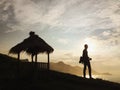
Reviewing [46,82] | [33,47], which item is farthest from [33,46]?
[46,82]

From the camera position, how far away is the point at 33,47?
1912 centimetres

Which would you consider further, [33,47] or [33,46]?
[33,47]

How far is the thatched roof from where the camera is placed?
63.0 ft

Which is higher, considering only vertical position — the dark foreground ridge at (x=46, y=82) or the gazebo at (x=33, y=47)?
the gazebo at (x=33, y=47)

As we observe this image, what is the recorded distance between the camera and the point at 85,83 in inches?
725

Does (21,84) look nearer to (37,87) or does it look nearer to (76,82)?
(37,87)

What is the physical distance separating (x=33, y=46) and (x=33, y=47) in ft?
0.54

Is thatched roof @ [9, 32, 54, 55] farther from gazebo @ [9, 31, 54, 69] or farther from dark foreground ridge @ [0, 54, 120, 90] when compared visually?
dark foreground ridge @ [0, 54, 120, 90]

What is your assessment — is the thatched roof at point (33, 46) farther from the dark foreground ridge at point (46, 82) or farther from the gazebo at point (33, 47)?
the dark foreground ridge at point (46, 82)

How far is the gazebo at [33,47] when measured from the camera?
19.2 metres

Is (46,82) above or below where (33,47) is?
below

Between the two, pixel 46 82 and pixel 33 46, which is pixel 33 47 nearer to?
pixel 33 46

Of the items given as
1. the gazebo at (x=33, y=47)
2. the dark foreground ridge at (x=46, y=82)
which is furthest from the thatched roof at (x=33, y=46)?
the dark foreground ridge at (x=46, y=82)

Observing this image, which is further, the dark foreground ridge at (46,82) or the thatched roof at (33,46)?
the thatched roof at (33,46)
